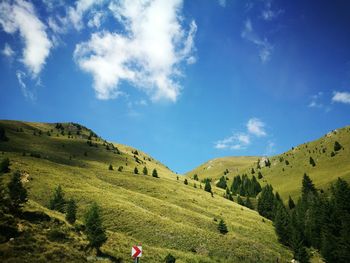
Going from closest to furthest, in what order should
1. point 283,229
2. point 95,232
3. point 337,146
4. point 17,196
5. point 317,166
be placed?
point 17,196, point 95,232, point 283,229, point 317,166, point 337,146

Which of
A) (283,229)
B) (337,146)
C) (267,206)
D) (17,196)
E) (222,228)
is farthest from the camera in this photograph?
(337,146)

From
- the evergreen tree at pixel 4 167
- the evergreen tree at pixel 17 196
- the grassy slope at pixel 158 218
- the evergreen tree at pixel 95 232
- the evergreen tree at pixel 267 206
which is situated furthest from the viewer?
the evergreen tree at pixel 267 206

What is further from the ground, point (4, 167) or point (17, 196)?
point (4, 167)

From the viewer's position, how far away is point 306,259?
56438mm

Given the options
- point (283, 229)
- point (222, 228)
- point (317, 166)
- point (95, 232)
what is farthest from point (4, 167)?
point (317, 166)

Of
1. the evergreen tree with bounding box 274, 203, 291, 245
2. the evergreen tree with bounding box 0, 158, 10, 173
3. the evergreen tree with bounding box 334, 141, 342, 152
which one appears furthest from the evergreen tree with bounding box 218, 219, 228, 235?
the evergreen tree with bounding box 334, 141, 342, 152

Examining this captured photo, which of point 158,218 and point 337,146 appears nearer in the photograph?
point 158,218

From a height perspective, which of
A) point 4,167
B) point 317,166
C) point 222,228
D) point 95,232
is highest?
point 317,166

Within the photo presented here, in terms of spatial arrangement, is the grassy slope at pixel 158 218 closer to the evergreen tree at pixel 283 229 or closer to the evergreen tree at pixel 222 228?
the evergreen tree at pixel 222 228

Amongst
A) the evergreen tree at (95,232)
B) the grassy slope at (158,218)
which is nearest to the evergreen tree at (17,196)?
the evergreen tree at (95,232)

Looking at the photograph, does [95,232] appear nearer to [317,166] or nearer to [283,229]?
[283,229]

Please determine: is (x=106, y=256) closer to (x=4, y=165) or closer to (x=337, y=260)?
(x=4, y=165)

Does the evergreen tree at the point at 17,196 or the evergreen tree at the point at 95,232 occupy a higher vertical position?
the evergreen tree at the point at 17,196

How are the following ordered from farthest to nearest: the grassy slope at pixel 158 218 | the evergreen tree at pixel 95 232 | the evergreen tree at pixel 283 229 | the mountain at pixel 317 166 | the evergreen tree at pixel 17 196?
the mountain at pixel 317 166 < the evergreen tree at pixel 283 229 < the grassy slope at pixel 158 218 < the evergreen tree at pixel 95 232 < the evergreen tree at pixel 17 196
